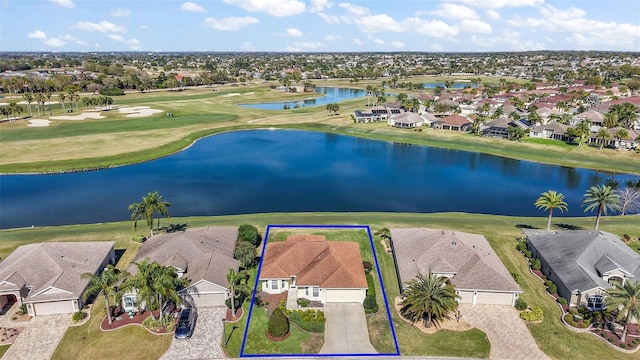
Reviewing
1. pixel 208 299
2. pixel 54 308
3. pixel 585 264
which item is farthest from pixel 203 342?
pixel 585 264

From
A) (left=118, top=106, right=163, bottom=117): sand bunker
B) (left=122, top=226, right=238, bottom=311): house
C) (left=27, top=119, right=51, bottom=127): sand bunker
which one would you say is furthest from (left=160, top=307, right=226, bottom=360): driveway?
(left=118, top=106, right=163, bottom=117): sand bunker

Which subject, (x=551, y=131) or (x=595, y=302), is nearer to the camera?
(x=595, y=302)

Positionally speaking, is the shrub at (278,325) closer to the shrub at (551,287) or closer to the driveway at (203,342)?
the driveway at (203,342)

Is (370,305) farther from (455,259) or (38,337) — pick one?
(38,337)

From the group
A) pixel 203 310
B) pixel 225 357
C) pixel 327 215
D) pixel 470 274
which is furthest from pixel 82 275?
pixel 470 274

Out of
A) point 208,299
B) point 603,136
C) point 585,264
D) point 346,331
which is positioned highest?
point 603,136

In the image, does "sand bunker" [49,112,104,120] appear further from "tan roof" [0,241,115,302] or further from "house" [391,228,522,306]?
"house" [391,228,522,306]

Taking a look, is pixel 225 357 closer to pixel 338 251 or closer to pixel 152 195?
pixel 338 251
